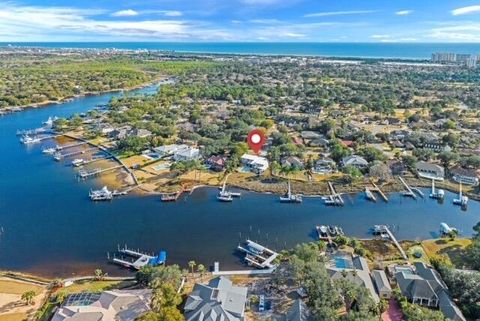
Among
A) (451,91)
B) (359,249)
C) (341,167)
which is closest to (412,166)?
(341,167)

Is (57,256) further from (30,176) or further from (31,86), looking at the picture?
(31,86)

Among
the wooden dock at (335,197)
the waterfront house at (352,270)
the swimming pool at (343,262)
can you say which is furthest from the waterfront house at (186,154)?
the swimming pool at (343,262)

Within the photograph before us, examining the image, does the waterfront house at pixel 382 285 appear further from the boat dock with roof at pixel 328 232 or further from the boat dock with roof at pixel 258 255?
the boat dock with roof at pixel 258 255

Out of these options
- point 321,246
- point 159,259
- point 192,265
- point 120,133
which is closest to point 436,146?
point 321,246

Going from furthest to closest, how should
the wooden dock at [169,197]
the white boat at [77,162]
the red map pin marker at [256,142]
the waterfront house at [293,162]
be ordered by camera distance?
the red map pin marker at [256,142]
the white boat at [77,162]
the waterfront house at [293,162]
the wooden dock at [169,197]

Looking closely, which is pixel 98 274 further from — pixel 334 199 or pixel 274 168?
pixel 274 168

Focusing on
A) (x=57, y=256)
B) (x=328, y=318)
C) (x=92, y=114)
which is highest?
(x=92, y=114)

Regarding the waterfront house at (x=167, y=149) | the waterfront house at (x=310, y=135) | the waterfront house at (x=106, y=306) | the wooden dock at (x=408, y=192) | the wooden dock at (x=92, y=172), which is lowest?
the waterfront house at (x=106, y=306)
